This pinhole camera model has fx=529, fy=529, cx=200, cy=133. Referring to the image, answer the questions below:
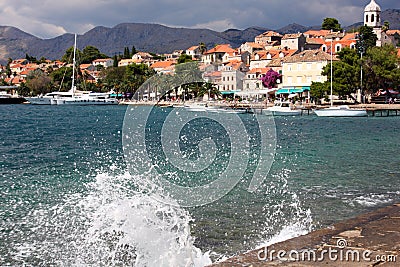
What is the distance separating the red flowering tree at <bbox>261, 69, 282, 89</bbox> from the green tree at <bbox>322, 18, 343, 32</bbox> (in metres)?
60.0

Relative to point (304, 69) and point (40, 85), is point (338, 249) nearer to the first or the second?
point (304, 69)

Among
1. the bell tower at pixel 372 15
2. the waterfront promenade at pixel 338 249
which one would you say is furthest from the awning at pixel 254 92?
the waterfront promenade at pixel 338 249

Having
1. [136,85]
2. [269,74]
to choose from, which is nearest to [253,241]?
[269,74]

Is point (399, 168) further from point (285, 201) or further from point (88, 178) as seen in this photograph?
point (88, 178)

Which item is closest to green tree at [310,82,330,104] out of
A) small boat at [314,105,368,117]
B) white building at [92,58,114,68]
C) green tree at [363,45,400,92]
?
green tree at [363,45,400,92]

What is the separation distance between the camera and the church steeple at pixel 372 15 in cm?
11375

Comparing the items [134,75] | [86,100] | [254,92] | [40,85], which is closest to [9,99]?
[40,85]

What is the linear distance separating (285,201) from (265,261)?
8301mm

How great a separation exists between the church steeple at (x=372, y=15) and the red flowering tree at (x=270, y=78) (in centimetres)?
3576

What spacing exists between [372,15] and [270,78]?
1516 inches

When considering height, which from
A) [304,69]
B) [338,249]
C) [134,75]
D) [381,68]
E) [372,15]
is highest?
[372,15]

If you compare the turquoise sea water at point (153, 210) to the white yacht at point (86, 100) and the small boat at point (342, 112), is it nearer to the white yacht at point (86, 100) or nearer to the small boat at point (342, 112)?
the small boat at point (342, 112)

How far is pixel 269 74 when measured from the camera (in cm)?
9019

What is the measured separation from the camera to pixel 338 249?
587 centimetres
